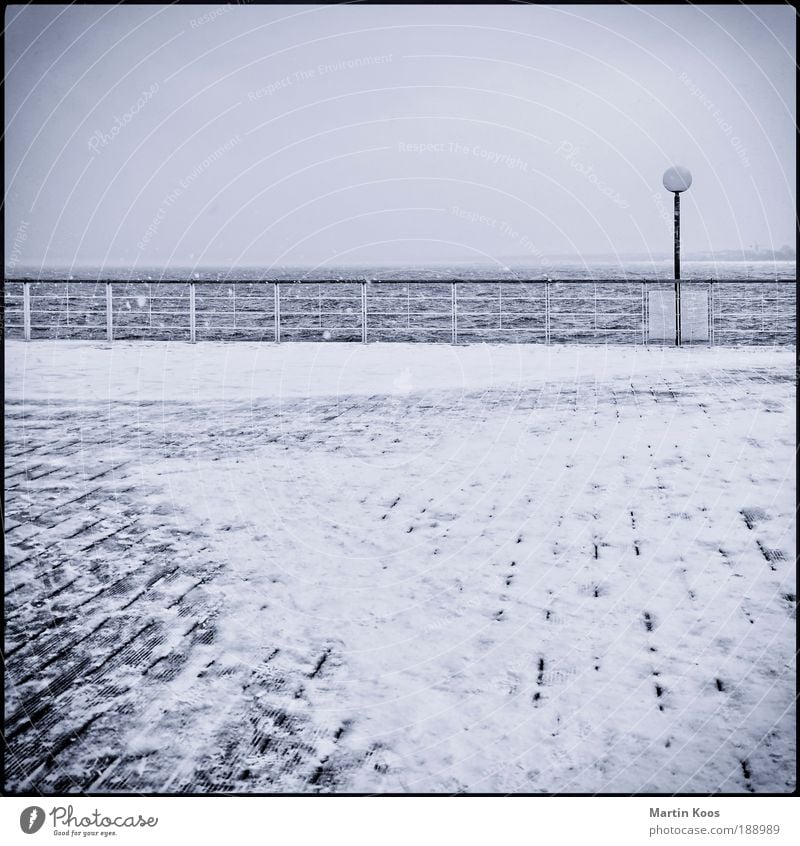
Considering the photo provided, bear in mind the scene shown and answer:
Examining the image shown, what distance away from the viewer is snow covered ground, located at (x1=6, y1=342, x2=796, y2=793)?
1.82 m

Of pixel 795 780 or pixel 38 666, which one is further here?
pixel 38 666

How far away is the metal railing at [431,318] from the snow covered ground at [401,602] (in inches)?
74.1

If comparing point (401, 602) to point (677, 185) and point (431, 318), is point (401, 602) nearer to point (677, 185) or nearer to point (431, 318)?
point (677, 185)

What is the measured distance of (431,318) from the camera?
25.6 metres

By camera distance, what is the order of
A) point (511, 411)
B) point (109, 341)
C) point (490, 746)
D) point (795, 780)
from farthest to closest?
point (109, 341) < point (511, 411) < point (490, 746) < point (795, 780)

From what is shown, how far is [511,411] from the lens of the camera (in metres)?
6.05

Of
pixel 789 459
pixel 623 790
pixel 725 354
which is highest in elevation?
pixel 725 354

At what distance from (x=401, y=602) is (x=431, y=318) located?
23.1 meters

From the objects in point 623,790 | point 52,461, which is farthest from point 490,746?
point 52,461

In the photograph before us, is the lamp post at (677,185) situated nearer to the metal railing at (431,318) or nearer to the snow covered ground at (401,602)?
the metal railing at (431,318)

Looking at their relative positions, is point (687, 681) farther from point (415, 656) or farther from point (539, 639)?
point (415, 656)

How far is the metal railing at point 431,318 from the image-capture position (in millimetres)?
10664

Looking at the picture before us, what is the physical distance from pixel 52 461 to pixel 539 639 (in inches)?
118

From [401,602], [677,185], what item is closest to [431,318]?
[677,185]
